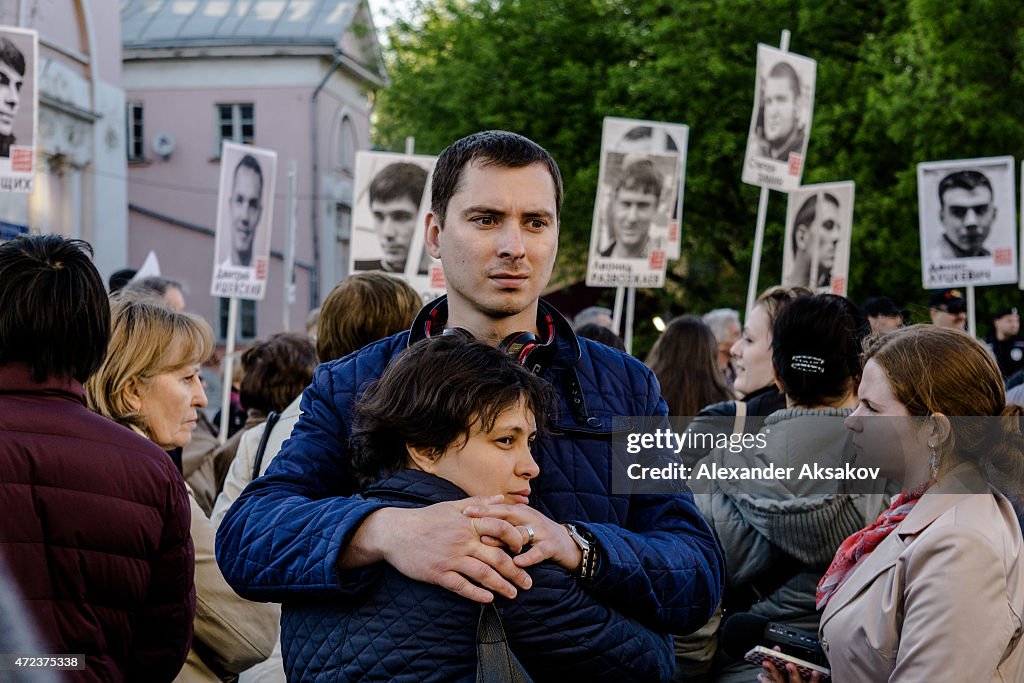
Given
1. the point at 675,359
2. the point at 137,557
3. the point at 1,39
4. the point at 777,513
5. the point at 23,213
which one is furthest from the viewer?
the point at 23,213

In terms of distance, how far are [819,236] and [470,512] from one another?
387 inches

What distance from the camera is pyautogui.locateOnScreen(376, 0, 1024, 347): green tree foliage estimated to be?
17922 millimetres

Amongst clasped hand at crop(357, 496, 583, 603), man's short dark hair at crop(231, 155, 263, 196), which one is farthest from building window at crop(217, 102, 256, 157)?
clasped hand at crop(357, 496, 583, 603)

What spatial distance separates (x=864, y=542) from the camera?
3.22m

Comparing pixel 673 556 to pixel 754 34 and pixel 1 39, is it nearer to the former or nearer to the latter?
pixel 1 39

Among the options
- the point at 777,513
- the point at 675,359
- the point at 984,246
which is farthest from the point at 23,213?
the point at 777,513

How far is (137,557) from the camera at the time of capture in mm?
2734

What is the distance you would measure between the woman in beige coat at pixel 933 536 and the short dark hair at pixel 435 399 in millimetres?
1024

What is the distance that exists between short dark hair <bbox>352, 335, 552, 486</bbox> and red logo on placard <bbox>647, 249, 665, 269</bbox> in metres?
8.01

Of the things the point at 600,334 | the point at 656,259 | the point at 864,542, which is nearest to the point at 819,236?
the point at 656,259

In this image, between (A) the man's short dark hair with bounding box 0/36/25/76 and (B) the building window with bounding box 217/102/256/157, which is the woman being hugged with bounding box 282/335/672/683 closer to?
(A) the man's short dark hair with bounding box 0/36/25/76

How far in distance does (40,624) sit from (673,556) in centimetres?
130

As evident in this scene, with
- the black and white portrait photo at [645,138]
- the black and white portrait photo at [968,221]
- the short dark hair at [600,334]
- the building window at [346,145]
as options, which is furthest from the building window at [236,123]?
the short dark hair at [600,334]

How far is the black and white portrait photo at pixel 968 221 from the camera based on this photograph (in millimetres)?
10625
